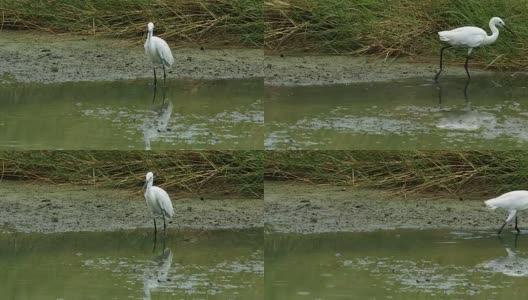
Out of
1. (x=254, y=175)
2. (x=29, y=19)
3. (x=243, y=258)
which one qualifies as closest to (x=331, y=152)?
(x=254, y=175)

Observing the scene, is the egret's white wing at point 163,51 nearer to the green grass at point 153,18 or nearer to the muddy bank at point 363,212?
the green grass at point 153,18

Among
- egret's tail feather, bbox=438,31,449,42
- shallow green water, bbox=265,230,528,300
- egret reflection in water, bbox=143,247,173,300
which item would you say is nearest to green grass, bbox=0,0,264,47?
egret's tail feather, bbox=438,31,449,42

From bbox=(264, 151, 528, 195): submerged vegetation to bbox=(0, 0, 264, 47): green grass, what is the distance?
5.23ft

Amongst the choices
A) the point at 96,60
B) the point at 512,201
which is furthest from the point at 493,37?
the point at 96,60

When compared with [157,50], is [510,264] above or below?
below

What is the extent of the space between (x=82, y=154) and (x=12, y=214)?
91 centimetres

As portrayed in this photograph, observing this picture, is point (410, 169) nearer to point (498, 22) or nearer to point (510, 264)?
point (498, 22)

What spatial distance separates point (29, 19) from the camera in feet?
37.0

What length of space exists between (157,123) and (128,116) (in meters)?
0.28

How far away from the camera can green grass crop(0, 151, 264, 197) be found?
9.96 meters

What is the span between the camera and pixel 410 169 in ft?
32.3

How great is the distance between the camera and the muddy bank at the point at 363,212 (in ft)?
30.1

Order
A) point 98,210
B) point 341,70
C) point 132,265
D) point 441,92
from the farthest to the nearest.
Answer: point 341,70, point 441,92, point 98,210, point 132,265

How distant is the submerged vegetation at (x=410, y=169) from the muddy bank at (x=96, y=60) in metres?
1.11
